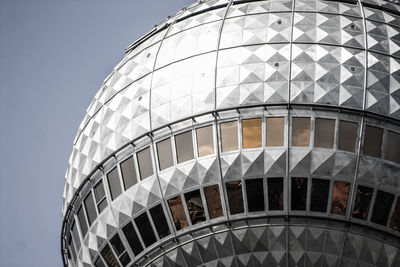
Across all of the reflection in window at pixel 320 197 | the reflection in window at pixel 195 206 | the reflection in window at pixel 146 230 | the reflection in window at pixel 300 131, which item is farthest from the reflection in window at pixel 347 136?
the reflection in window at pixel 146 230

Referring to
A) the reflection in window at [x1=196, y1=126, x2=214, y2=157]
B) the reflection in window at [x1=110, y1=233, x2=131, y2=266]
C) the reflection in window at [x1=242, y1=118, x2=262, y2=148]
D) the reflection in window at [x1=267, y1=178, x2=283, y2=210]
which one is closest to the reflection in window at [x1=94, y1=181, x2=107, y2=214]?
the reflection in window at [x1=110, y1=233, x2=131, y2=266]

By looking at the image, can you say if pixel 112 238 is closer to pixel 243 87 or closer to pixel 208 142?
pixel 208 142

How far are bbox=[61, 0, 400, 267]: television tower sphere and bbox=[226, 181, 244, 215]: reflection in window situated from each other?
0.12ft

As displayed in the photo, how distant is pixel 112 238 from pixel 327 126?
9099mm

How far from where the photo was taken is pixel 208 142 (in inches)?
1428

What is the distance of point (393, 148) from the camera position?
3572 centimetres

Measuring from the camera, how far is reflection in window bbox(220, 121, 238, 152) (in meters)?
36.0

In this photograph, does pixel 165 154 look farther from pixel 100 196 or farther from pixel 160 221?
pixel 100 196

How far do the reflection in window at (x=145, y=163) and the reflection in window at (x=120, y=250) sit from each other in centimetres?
257

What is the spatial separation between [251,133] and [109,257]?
7285 millimetres

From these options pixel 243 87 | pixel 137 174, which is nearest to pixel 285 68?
pixel 243 87

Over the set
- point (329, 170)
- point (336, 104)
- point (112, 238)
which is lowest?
point (112, 238)

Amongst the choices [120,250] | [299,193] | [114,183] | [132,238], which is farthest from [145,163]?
[299,193]

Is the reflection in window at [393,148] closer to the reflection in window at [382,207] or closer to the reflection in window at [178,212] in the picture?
the reflection in window at [382,207]
